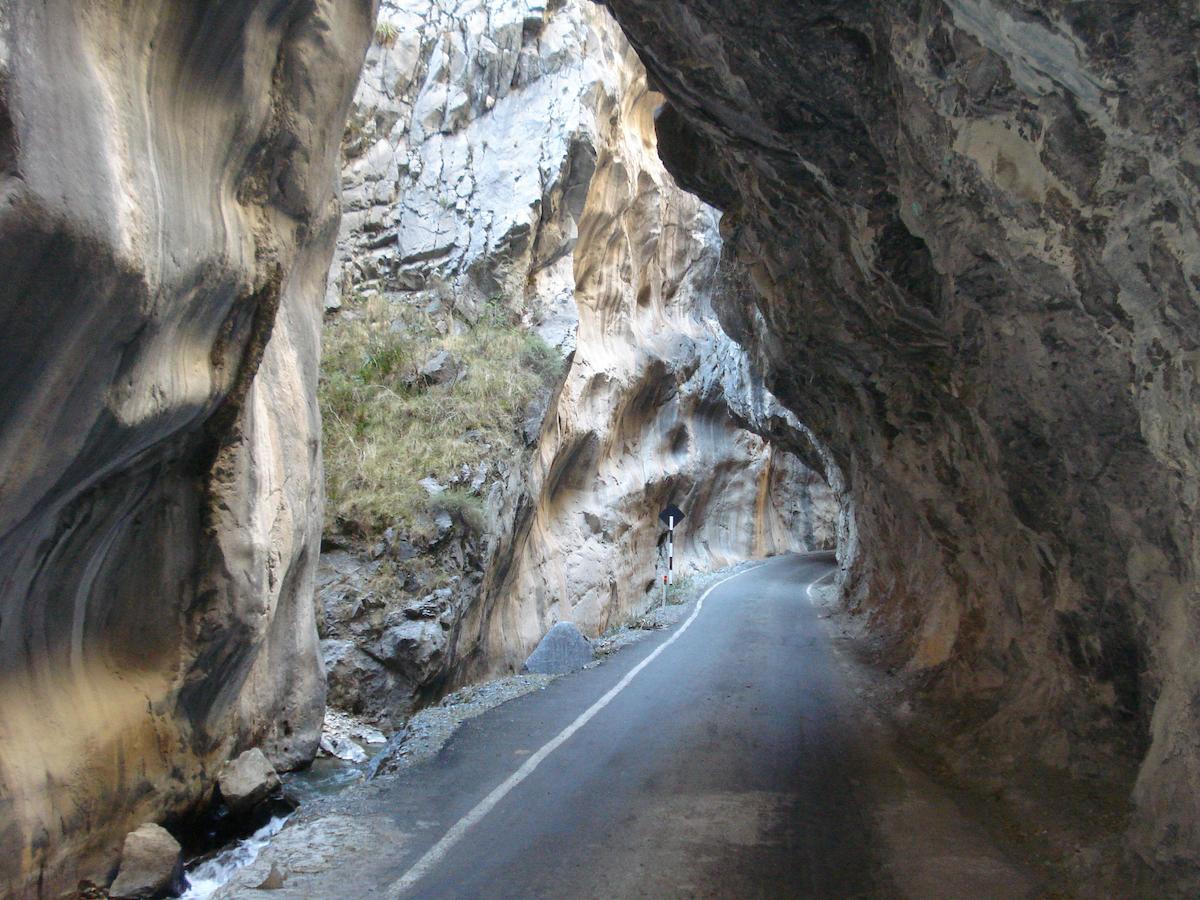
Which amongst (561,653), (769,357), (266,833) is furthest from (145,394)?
(769,357)

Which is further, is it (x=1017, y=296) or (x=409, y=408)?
(x=409, y=408)

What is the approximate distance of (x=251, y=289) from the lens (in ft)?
23.5

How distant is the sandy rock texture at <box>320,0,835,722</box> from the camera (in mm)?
13508

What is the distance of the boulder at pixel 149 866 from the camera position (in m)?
6.07

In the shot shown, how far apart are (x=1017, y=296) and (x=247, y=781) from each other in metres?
7.58

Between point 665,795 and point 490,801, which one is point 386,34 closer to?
point 490,801

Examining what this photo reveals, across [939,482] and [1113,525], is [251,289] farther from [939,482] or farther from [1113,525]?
[939,482]

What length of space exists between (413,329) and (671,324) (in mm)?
16668

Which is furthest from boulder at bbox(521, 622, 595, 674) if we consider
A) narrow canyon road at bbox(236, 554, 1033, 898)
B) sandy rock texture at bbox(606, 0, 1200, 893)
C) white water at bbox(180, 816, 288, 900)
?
white water at bbox(180, 816, 288, 900)

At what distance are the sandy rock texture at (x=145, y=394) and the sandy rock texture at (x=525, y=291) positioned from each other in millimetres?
4020

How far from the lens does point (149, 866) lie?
20.3 feet

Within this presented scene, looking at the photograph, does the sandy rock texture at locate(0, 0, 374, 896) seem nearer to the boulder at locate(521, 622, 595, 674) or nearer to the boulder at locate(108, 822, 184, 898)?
the boulder at locate(108, 822, 184, 898)

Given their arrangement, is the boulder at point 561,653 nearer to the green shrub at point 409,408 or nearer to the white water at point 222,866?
the green shrub at point 409,408

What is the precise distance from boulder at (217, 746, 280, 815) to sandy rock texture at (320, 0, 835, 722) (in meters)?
3.72
